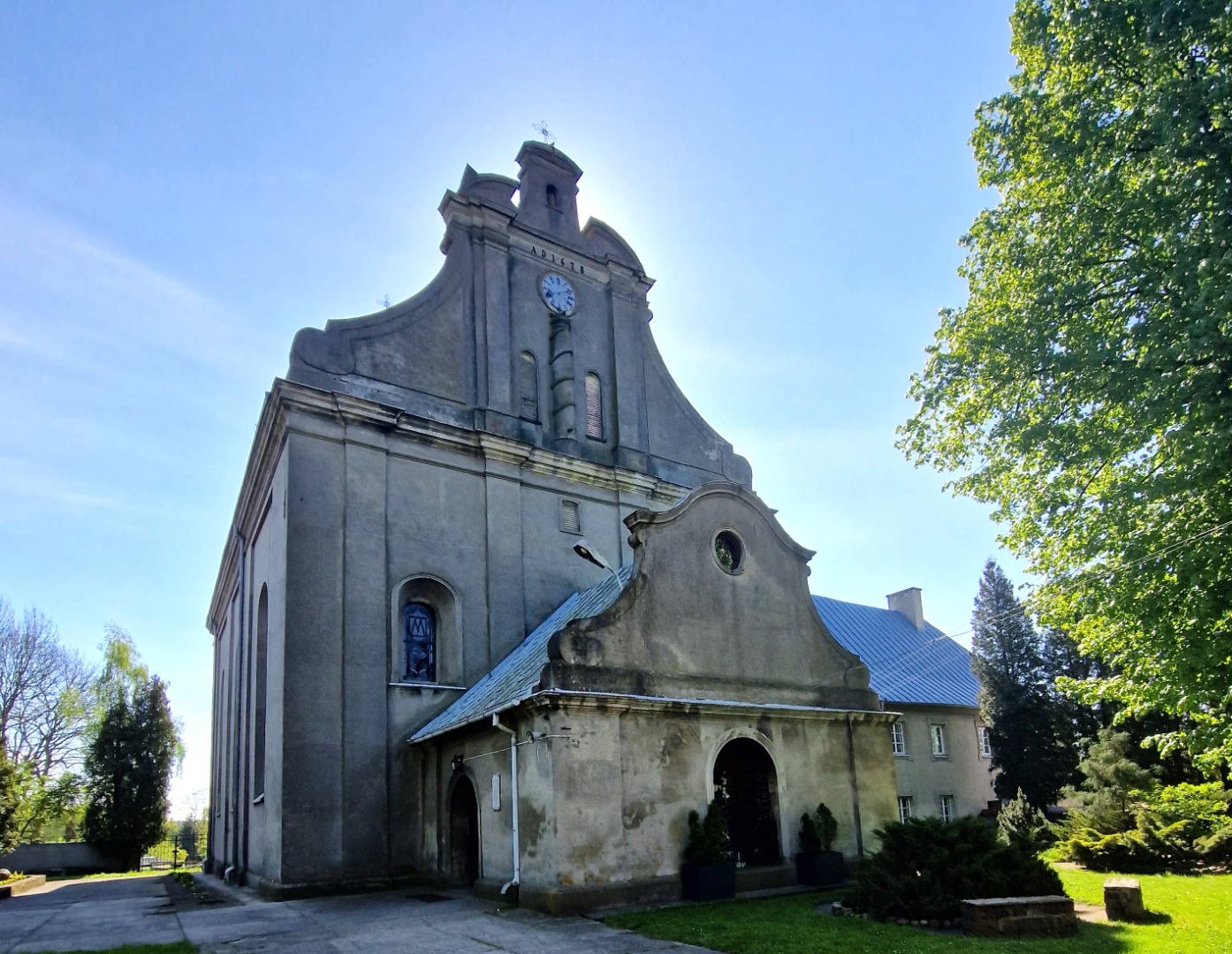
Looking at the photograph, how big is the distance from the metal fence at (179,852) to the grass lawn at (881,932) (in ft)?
129

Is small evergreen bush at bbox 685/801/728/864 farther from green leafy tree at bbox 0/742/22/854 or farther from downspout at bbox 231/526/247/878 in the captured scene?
green leafy tree at bbox 0/742/22/854

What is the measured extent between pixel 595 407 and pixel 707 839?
45.4ft

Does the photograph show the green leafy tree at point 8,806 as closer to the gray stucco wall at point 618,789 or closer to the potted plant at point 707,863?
the gray stucco wall at point 618,789

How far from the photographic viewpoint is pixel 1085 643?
14.9 metres

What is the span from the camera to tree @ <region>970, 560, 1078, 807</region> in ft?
98.1

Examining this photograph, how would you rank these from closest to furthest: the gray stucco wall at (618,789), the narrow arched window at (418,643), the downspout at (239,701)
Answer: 1. the gray stucco wall at (618,789)
2. the narrow arched window at (418,643)
3. the downspout at (239,701)

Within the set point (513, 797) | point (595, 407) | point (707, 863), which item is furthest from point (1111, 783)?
point (595, 407)

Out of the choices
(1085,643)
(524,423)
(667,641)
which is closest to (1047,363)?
(1085,643)

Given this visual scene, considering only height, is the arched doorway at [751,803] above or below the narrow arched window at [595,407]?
below

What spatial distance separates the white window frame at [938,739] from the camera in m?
31.5

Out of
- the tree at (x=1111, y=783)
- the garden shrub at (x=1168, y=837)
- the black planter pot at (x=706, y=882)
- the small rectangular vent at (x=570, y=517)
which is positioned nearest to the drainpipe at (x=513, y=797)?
the black planter pot at (x=706, y=882)

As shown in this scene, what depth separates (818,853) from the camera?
57.3 feet

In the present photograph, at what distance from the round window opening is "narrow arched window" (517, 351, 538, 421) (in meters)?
7.68

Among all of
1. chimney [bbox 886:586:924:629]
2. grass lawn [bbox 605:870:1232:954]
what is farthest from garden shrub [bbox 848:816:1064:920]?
chimney [bbox 886:586:924:629]
